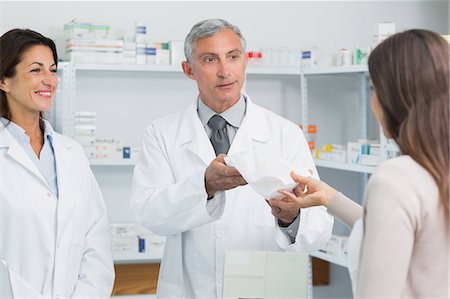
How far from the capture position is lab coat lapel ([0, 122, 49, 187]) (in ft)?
6.53

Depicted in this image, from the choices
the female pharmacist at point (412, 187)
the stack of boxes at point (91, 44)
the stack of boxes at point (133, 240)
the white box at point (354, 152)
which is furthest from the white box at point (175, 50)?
the female pharmacist at point (412, 187)

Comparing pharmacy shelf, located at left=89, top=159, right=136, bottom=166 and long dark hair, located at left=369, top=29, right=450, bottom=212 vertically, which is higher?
long dark hair, located at left=369, top=29, right=450, bottom=212

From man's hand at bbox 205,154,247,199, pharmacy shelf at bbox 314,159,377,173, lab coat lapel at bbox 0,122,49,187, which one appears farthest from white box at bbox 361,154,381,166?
lab coat lapel at bbox 0,122,49,187

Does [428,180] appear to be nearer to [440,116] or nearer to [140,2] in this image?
[440,116]

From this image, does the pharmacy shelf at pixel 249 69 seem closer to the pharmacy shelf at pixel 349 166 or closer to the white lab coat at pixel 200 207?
the pharmacy shelf at pixel 349 166

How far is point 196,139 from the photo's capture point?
201cm

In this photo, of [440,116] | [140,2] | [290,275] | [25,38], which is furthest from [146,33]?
[440,116]

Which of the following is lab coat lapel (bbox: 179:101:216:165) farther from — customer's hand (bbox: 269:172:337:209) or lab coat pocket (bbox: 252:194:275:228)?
customer's hand (bbox: 269:172:337:209)

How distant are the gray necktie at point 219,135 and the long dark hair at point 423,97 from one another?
36.4 inches

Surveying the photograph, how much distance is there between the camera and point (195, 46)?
2.02 metres

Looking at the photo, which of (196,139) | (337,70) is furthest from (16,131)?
(337,70)

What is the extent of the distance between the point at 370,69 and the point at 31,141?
1.22 meters

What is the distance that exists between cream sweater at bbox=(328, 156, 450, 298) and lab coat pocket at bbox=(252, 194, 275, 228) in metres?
0.79

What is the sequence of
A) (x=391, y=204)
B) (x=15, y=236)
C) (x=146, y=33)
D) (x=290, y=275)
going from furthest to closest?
(x=146, y=33) < (x=15, y=236) < (x=290, y=275) < (x=391, y=204)
